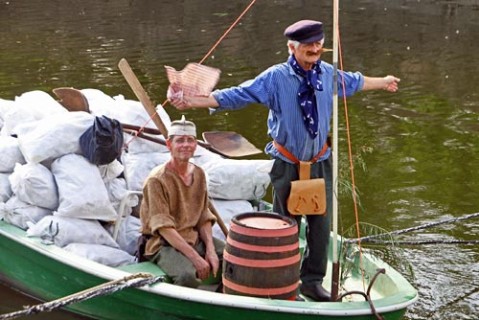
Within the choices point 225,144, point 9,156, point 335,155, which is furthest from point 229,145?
point 335,155

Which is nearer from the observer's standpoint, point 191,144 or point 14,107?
point 191,144

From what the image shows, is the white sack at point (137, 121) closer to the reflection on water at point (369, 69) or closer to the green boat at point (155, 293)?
the green boat at point (155, 293)

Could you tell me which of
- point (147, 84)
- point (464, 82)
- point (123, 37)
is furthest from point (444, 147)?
point (123, 37)

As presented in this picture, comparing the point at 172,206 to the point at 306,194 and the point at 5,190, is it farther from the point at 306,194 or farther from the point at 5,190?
the point at 5,190

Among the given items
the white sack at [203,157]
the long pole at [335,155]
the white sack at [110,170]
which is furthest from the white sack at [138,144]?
the long pole at [335,155]

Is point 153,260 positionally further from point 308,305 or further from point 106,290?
point 308,305

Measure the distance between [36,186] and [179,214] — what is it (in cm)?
129

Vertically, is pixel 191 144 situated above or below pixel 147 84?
above

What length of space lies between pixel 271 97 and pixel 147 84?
1042 centimetres

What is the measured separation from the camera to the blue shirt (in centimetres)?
571

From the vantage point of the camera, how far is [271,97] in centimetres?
575

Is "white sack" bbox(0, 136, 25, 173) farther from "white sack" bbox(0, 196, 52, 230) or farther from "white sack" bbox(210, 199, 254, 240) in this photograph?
"white sack" bbox(210, 199, 254, 240)

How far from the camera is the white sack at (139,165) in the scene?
715 centimetres

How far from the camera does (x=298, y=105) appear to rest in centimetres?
573
